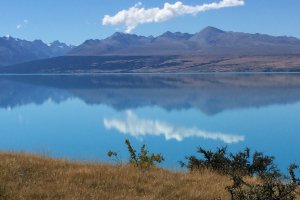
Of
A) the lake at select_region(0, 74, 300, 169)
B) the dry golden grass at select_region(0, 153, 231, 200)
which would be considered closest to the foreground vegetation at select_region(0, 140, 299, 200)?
the dry golden grass at select_region(0, 153, 231, 200)

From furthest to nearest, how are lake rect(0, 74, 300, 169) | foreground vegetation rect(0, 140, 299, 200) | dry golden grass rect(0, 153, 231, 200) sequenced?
lake rect(0, 74, 300, 169)
dry golden grass rect(0, 153, 231, 200)
foreground vegetation rect(0, 140, 299, 200)

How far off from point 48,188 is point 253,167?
717 cm

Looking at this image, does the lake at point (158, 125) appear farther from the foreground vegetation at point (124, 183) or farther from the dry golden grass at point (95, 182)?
the dry golden grass at point (95, 182)

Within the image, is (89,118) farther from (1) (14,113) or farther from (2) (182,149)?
(2) (182,149)

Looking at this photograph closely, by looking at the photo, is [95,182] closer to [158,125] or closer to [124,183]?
[124,183]

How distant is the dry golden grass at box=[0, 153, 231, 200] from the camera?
8.42 meters

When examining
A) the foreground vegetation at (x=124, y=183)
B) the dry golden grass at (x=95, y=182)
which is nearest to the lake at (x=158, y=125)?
the foreground vegetation at (x=124, y=183)

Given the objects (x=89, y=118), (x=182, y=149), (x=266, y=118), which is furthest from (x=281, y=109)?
(x=182, y=149)

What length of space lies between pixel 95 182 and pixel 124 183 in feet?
2.07

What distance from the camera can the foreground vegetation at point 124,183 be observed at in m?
7.77

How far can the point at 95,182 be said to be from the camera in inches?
375

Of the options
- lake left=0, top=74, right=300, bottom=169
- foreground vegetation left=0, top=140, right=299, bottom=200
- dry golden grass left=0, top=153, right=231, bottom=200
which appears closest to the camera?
foreground vegetation left=0, top=140, right=299, bottom=200

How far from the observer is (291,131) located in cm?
4459

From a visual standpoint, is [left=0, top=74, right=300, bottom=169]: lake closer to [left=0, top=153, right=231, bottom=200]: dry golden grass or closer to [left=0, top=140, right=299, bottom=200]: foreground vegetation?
[left=0, top=140, right=299, bottom=200]: foreground vegetation
